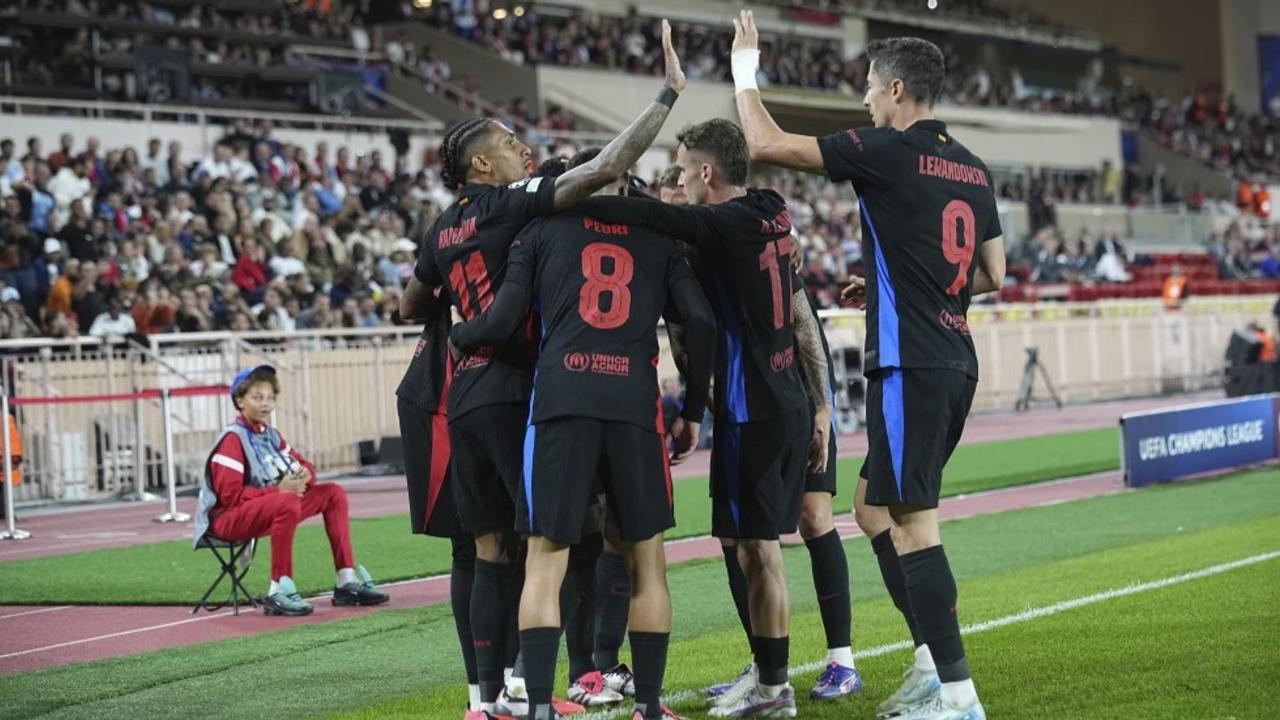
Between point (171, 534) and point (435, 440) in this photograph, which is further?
point (171, 534)

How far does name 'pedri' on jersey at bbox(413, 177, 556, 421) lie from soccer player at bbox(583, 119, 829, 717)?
830 mm

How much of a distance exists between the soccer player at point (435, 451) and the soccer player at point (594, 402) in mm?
662

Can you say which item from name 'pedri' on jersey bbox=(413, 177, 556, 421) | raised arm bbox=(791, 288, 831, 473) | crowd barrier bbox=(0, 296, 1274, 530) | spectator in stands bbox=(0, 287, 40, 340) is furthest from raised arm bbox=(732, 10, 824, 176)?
spectator in stands bbox=(0, 287, 40, 340)

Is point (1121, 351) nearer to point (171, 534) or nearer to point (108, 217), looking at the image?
point (108, 217)

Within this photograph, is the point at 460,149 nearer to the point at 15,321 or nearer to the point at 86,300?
the point at 15,321

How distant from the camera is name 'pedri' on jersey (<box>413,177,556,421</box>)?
6.86m

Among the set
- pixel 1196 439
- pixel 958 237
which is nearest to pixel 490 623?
pixel 958 237

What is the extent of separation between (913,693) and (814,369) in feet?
5.18

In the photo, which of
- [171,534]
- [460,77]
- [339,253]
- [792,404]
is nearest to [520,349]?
[792,404]

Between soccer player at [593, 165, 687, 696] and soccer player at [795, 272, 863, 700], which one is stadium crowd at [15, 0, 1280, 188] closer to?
soccer player at [593, 165, 687, 696]

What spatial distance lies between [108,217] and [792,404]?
56.6 ft

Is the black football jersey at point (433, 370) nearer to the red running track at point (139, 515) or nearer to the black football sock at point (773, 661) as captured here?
the black football sock at point (773, 661)

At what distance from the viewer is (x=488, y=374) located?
694 cm

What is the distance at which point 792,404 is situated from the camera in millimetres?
7352
